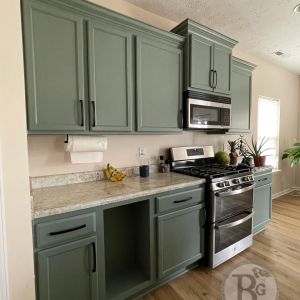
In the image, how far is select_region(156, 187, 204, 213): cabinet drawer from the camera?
1689 mm

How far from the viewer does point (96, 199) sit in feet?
4.50

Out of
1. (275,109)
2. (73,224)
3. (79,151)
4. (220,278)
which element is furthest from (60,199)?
(275,109)

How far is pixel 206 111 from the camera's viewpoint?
232 cm

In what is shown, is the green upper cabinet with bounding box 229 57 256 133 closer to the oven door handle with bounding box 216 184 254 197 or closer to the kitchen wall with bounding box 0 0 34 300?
the oven door handle with bounding box 216 184 254 197

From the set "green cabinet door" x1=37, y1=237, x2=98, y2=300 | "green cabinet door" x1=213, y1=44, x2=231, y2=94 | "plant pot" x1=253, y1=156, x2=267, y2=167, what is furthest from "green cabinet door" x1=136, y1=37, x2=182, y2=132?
"plant pot" x1=253, y1=156, x2=267, y2=167

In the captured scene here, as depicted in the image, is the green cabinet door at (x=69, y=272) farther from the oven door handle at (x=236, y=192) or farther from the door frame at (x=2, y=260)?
the oven door handle at (x=236, y=192)

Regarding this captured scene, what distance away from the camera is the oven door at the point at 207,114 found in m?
2.16

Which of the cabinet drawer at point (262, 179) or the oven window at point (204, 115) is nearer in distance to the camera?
the oven window at point (204, 115)

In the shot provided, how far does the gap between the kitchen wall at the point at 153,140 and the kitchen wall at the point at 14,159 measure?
68 cm

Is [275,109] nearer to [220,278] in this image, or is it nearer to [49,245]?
[220,278]

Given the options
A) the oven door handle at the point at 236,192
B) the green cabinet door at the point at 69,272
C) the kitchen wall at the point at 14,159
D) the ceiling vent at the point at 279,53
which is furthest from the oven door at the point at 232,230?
the ceiling vent at the point at 279,53

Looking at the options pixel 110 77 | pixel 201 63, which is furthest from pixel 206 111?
pixel 110 77

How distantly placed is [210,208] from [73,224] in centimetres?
131

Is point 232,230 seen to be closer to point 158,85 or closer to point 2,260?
point 158,85
